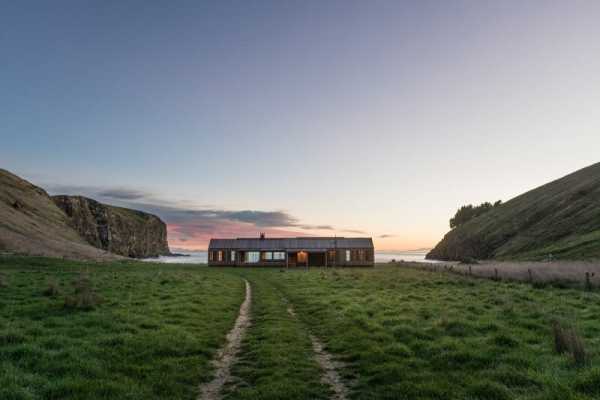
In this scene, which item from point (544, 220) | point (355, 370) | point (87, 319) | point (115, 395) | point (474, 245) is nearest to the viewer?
point (115, 395)

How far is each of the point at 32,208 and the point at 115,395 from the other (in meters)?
144

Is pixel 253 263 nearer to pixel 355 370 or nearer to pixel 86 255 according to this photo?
pixel 86 255

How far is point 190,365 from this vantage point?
420 inches

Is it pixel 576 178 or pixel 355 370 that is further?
pixel 576 178

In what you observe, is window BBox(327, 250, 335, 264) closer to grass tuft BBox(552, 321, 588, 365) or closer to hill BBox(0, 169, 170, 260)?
hill BBox(0, 169, 170, 260)

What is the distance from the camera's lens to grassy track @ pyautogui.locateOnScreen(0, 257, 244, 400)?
28.0 feet

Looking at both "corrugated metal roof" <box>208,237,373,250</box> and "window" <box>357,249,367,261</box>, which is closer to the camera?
"window" <box>357,249,367,261</box>

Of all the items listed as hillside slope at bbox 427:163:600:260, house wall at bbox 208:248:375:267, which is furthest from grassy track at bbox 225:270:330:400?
house wall at bbox 208:248:375:267

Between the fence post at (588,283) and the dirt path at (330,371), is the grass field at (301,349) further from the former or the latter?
the fence post at (588,283)

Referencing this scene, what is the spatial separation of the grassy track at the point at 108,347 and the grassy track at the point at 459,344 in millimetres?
4231

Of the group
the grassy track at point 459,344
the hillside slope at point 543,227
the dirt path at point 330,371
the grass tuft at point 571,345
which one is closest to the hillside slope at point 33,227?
the grassy track at point 459,344

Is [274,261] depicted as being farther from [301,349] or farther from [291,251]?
[301,349]

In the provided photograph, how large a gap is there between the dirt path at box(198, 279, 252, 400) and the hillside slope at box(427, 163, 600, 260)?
55361 mm

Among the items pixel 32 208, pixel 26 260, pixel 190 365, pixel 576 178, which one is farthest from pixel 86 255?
pixel 576 178
